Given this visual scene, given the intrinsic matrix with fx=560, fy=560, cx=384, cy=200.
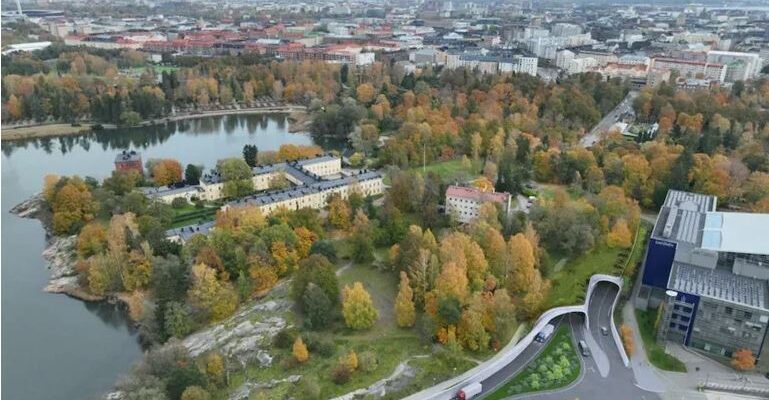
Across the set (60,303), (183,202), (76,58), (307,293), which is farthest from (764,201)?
(76,58)

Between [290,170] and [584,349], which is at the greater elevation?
[290,170]

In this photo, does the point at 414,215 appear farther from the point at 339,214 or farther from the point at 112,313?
the point at 112,313

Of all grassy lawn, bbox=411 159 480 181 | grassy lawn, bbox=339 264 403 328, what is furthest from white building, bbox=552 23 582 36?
grassy lawn, bbox=339 264 403 328

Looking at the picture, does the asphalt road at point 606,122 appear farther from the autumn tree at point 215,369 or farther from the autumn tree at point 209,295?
the autumn tree at point 215,369

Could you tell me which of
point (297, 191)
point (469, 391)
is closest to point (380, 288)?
point (469, 391)

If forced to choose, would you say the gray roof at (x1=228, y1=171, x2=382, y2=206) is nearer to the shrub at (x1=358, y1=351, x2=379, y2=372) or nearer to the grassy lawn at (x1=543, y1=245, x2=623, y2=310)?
the shrub at (x1=358, y1=351, x2=379, y2=372)

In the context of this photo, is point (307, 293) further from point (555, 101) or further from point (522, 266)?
point (555, 101)
